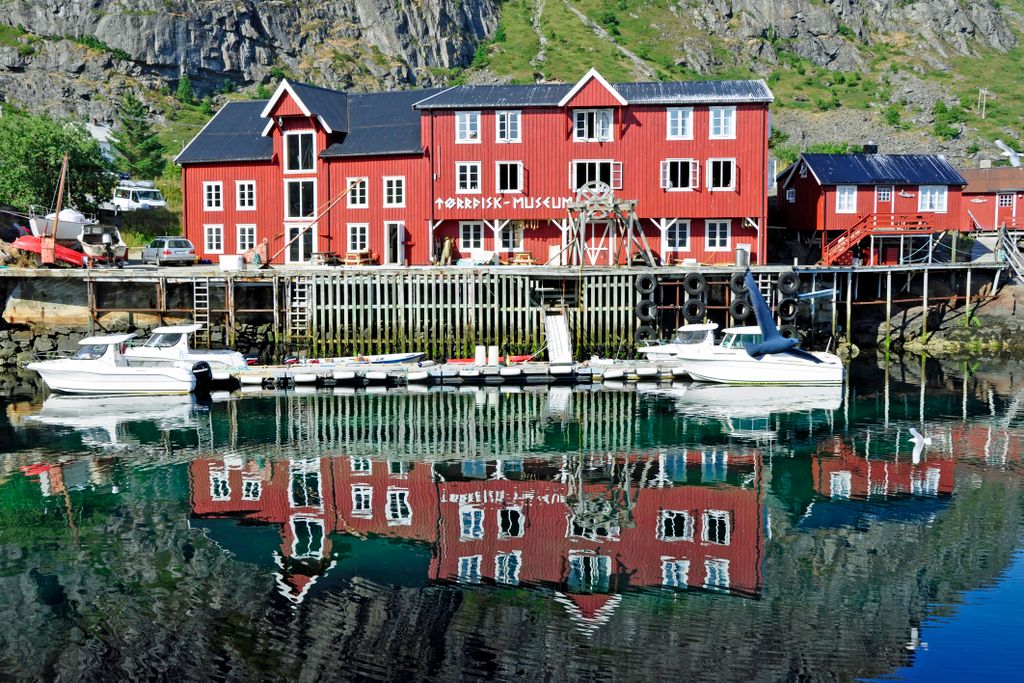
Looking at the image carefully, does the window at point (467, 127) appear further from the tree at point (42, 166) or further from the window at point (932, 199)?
the tree at point (42, 166)

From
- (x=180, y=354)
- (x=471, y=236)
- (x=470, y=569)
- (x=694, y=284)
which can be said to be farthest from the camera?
(x=471, y=236)

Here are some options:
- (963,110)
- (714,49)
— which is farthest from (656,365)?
(714,49)

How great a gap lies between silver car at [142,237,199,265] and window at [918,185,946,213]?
3512 cm

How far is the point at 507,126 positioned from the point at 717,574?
33919mm

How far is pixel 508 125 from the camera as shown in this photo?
52281 mm

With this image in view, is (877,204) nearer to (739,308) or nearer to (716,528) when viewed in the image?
(739,308)

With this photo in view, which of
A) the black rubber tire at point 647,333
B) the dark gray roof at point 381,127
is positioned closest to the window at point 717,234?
the black rubber tire at point 647,333

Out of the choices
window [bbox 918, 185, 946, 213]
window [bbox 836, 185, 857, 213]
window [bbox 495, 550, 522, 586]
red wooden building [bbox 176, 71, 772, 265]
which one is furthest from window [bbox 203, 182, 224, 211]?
window [bbox 495, 550, 522, 586]

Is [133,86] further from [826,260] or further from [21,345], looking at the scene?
[826,260]

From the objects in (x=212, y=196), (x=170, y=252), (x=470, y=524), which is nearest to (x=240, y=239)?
(x=212, y=196)

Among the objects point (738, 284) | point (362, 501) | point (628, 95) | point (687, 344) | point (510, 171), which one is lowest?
point (362, 501)

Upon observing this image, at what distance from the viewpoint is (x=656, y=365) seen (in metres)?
45.2

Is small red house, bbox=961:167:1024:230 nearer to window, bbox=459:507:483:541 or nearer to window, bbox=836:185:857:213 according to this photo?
window, bbox=836:185:857:213

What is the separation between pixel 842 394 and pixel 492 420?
13.6 meters
